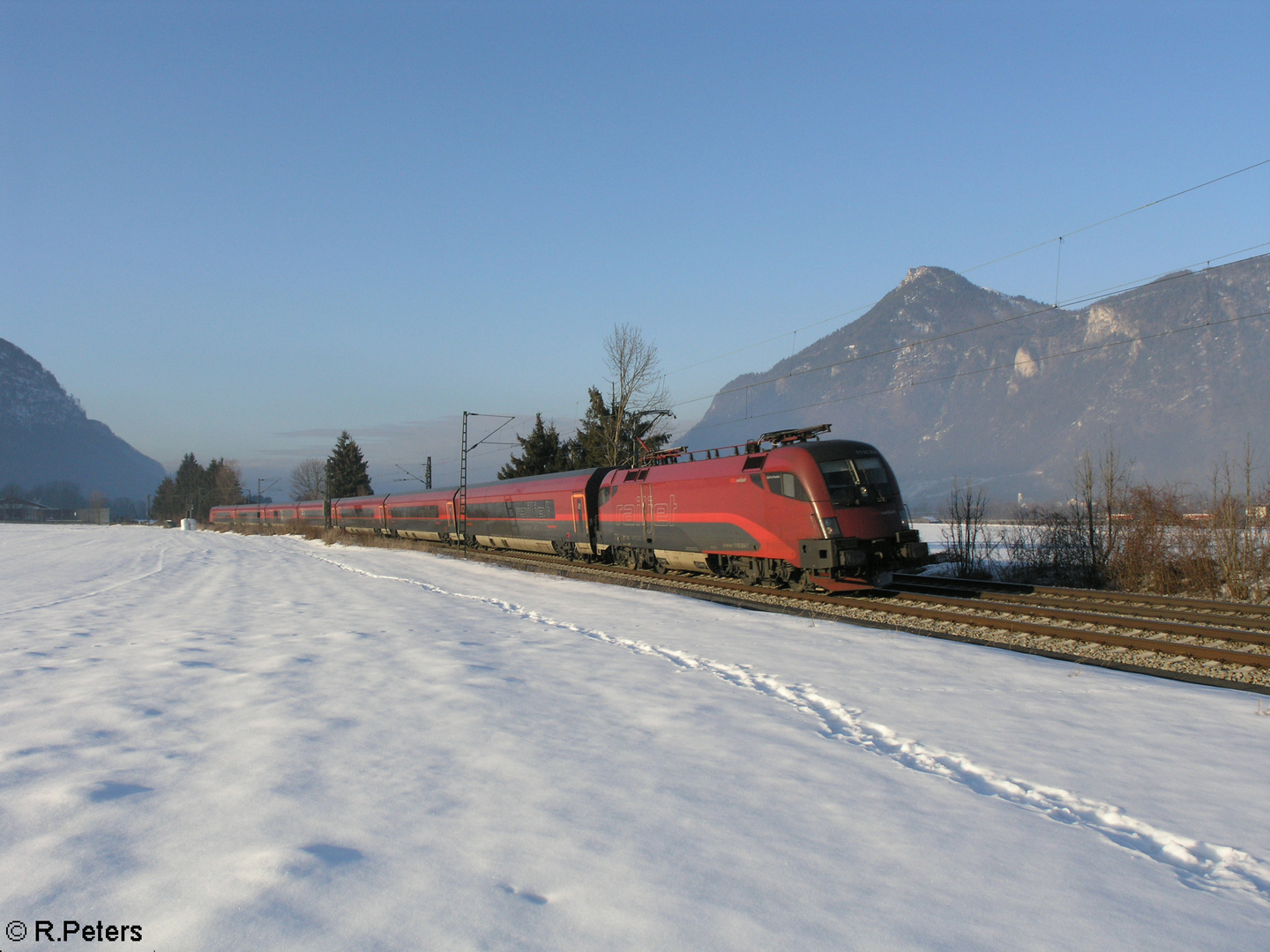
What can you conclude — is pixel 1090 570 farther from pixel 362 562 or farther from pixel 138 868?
pixel 362 562

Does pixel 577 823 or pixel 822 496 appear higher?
pixel 822 496

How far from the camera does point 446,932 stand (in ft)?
8.91

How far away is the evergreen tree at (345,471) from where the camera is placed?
89.3m

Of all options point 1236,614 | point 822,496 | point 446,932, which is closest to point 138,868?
point 446,932

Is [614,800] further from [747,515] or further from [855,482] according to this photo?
[747,515]

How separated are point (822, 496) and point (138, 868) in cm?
1299

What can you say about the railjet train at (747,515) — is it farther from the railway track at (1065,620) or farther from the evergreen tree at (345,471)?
the evergreen tree at (345,471)

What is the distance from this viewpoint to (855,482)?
1475 cm

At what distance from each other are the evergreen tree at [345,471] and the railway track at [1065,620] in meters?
79.7

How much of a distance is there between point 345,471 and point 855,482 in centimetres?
Result: 8620

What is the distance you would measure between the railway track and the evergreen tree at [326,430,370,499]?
7973 cm

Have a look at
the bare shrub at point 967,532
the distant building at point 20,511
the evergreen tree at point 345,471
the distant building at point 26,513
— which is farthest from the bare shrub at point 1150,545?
the distant building at point 20,511

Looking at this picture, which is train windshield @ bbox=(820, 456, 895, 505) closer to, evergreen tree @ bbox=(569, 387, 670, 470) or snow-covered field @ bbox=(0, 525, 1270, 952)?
snow-covered field @ bbox=(0, 525, 1270, 952)

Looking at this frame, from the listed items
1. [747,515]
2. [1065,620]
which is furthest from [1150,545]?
[747,515]
